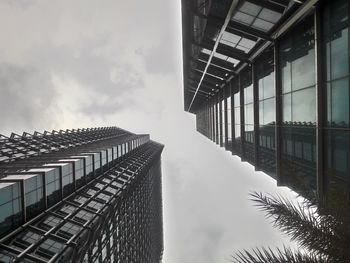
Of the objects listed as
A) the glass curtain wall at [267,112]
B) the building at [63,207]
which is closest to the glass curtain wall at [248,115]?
the glass curtain wall at [267,112]

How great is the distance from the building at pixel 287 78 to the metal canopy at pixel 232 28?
0.23 ft

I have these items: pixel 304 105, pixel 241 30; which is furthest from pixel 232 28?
pixel 304 105

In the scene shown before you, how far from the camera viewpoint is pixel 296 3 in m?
18.4

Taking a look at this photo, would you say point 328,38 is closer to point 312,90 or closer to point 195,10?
point 312,90

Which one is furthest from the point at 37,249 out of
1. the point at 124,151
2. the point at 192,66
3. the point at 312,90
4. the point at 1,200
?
the point at 124,151

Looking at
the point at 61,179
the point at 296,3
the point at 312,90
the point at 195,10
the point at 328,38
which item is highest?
the point at 195,10

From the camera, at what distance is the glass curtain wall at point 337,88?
14.6 m

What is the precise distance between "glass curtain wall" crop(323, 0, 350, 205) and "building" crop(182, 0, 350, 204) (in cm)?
4

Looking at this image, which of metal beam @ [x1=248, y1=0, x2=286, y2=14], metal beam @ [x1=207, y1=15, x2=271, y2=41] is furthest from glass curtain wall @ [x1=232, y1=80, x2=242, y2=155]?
metal beam @ [x1=248, y1=0, x2=286, y2=14]

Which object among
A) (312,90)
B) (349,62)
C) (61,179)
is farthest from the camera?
(61,179)

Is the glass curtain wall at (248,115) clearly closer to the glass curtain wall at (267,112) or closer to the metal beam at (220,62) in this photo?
the metal beam at (220,62)

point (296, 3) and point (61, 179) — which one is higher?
point (296, 3)

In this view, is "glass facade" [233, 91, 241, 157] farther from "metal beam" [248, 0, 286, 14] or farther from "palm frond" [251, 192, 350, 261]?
"palm frond" [251, 192, 350, 261]

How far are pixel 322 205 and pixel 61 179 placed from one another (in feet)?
92.3
